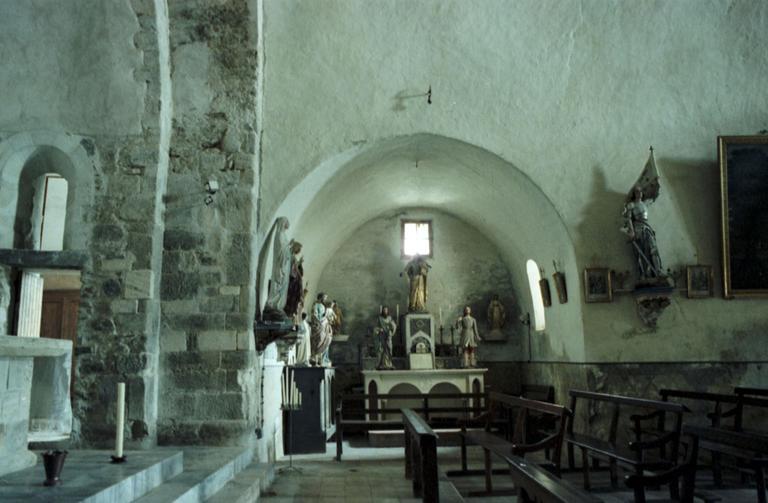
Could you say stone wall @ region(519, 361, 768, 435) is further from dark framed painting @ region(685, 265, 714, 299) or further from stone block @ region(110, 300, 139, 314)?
stone block @ region(110, 300, 139, 314)

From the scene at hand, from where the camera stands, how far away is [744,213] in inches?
317

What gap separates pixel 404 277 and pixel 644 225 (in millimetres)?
5727

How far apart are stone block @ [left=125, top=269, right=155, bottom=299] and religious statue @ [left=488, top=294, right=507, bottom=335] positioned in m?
6.96

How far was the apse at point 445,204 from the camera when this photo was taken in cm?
851

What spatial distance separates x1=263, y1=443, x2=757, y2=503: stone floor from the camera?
20.3 feet

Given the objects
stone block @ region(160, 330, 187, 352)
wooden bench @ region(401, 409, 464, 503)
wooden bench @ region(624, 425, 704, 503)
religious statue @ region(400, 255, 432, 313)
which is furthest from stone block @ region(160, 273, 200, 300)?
religious statue @ region(400, 255, 432, 313)

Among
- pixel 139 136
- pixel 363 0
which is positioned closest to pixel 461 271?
pixel 363 0

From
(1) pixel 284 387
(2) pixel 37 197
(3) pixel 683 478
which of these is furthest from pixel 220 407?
(3) pixel 683 478

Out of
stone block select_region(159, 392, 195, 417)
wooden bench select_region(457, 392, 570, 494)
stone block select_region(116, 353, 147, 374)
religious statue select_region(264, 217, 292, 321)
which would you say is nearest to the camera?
wooden bench select_region(457, 392, 570, 494)

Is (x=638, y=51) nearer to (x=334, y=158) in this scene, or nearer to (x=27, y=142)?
(x=334, y=158)

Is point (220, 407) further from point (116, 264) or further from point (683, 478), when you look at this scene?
point (683, 478)

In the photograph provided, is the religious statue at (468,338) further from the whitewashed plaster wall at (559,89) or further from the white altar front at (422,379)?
the whitewashed plaster wall at (559,89)

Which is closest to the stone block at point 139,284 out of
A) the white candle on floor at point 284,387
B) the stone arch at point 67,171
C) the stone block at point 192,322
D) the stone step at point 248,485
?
the stone block at point 192,322

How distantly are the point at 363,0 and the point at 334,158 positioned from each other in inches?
76.3
